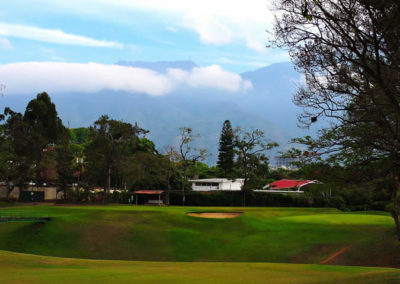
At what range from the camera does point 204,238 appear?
135ft

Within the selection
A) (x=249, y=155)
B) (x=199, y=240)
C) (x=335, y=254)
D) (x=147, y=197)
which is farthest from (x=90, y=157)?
(x=335, y=254)

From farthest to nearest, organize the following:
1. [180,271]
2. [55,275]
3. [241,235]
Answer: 1. [241,235]
2. [180,271]
3. [55,275]

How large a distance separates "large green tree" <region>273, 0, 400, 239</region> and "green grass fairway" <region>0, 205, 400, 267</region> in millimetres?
17807

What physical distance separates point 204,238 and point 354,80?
24.9 meters

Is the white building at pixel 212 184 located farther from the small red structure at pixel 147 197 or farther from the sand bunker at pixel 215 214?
the sand bunker at pixel 215 214

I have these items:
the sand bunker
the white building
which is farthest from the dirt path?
the white building

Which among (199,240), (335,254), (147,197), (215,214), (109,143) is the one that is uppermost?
(109,143)

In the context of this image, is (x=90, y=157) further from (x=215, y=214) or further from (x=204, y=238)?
(x=204, y=238)

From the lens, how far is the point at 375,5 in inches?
600

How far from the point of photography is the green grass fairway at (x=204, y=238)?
119 ft

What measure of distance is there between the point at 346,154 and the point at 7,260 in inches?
760

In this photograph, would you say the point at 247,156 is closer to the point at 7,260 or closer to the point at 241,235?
the point at 241,235

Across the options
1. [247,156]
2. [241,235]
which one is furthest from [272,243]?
[247,156]

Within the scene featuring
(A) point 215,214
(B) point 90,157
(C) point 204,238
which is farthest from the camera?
(B) point 90,157
